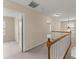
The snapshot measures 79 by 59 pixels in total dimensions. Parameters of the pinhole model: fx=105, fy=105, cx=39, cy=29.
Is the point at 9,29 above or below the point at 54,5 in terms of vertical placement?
below

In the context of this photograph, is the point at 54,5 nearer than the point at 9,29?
Yes

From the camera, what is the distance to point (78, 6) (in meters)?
0.78

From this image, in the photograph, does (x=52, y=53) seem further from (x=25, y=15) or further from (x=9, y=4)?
(x=25, y=15)

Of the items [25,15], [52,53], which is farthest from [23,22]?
[52,53]

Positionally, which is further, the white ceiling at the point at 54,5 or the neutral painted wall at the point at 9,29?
the neutral painted wall at the point at 9,29

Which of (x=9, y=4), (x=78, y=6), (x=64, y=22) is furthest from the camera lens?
(x=64, y=22)

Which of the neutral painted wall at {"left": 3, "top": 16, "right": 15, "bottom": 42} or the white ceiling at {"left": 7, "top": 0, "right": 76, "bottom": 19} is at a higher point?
the white ceiling at {"left": 7, "top": 0, "right": 76, "bottom": 19}

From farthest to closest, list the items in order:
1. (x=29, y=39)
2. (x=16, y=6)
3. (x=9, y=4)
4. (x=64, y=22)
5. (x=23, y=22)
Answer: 1. (x=64, y=22)
2. (x=29, y=39)
3. (x=23, y=22)
4. (x=16, y=6)
5. (x=9, y=4)

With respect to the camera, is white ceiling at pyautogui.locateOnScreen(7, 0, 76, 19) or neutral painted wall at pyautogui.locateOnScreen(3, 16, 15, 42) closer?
white ceiling at pyautogui.locateOnScreen(7, 0, 76, 19)

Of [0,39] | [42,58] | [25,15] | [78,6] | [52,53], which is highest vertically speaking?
[25,15]

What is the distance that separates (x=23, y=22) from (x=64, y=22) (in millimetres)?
11706

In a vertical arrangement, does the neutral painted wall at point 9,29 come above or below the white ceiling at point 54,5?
below

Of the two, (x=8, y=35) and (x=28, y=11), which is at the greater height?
(x=28, y=11)

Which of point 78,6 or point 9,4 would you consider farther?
point 9,4
